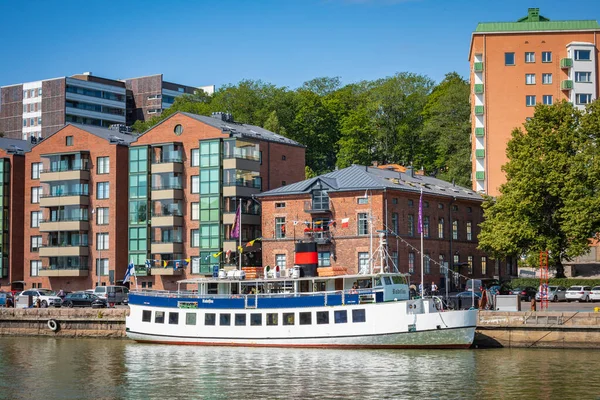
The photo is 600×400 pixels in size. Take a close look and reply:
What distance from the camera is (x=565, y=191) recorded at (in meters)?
76.0

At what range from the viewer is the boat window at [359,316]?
56.1 m

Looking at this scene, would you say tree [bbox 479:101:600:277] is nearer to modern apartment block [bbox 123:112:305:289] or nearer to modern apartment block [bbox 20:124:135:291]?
modern apartment block [bbox 123:112:305:289]

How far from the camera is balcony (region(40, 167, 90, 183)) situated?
95.9 meters

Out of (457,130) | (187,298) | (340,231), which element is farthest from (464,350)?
(457,130)

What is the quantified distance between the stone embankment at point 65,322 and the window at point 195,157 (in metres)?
24.1

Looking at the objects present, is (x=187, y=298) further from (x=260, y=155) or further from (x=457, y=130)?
(x=457, y=130)

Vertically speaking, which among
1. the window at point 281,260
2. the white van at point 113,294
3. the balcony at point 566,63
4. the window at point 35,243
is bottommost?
the white van at point 113,294

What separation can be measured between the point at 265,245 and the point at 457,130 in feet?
146

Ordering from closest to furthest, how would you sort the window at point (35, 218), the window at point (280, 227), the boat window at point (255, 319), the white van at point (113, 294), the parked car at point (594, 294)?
the boat window at point (255, 319), the parked car at point (594, 294), the white van at point (113, 294), the window at point (280, 227), the window at point (35, 218)

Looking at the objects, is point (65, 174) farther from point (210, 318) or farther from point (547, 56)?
point (547, 56)

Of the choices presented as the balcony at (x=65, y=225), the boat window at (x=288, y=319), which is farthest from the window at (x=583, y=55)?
the boat window at (x=288, y=319)

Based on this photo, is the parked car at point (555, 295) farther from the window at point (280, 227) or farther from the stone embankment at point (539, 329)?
the window at point (280, 227)

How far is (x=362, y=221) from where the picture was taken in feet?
254

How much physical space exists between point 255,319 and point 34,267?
160ft
